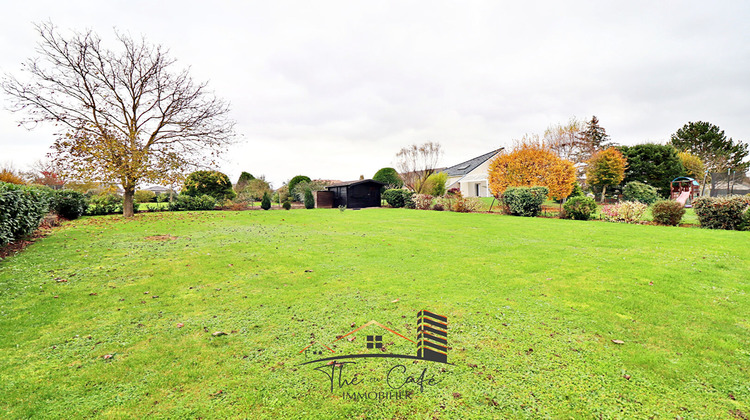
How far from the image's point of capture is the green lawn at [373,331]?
2.14m

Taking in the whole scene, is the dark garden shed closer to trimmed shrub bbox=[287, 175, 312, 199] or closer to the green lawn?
trimmed shrub bbox=[287, 175, 312, 199]

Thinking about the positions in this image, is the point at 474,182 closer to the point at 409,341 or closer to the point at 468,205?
the point at 468,205

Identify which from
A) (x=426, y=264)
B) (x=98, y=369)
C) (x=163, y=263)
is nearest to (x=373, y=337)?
(x=98, y=369)

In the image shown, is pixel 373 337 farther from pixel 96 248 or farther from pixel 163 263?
pixel 96 248

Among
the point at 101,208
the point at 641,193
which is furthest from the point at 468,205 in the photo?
the point at 101,208

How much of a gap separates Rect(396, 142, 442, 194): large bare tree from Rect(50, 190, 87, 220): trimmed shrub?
86.1ft

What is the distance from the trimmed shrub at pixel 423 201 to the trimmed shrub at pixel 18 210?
20.8 metres

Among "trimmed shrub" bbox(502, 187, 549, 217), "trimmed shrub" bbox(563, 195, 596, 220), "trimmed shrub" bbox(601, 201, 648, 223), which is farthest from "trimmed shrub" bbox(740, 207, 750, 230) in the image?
"trimmed shrub" bbox(502, 187, 549, 217)

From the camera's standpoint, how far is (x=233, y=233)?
33.7 feet

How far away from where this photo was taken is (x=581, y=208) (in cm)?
1433

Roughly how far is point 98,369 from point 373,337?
2.54 meters

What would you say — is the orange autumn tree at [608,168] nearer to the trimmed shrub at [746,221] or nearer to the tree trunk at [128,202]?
the trimmed shrub at [746,221]

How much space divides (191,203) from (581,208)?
25.9m

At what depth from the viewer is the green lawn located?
84.4 inches
